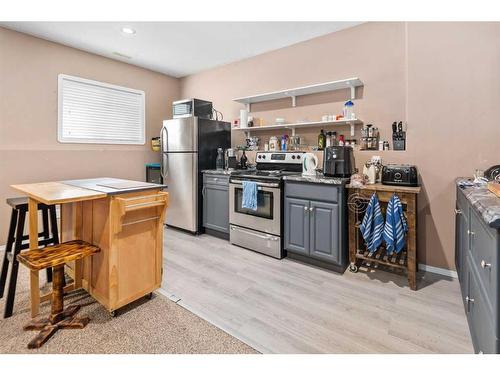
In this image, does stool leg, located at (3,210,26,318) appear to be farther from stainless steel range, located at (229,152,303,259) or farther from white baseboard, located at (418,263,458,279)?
white baseboard, located at (418,263,458,279)

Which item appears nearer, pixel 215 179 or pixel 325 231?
pixel 325 231

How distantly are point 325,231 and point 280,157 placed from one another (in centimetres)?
127

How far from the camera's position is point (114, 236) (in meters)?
1.84

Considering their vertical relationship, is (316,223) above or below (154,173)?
below

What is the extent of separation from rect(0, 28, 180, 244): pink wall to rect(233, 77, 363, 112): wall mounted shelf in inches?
84.1

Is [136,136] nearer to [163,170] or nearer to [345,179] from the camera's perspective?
[163,170]

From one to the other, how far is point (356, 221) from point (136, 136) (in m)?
3.76

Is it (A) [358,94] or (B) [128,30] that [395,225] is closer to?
(A) [358,94]

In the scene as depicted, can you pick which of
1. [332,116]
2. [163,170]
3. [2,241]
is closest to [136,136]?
[163,170]

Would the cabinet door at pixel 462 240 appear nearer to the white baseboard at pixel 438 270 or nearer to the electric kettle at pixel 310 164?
the white baseboard at pixel 438 270

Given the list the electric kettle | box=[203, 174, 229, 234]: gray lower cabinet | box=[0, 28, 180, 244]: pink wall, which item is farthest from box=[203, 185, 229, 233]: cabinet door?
box=[0, 28, 180, 244]: pink wall

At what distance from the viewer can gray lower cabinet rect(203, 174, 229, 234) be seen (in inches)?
141

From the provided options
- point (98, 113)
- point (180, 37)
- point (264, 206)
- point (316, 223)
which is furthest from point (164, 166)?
point (316, 223)
